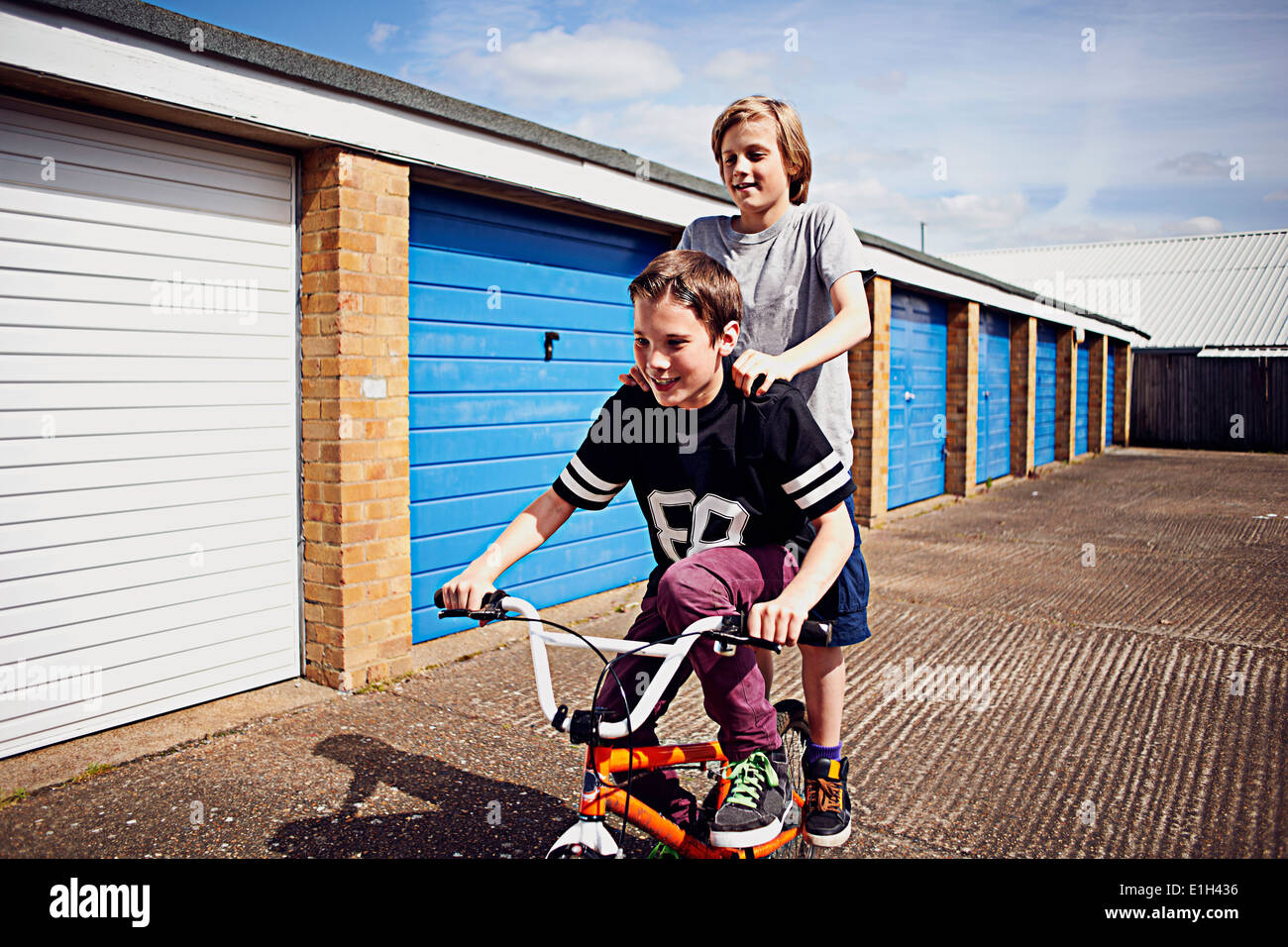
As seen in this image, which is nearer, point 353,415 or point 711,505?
point 711,505

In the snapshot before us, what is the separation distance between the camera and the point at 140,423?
14.0 ft

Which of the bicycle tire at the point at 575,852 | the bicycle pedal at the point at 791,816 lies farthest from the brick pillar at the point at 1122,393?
the bicycle tire at the point at 575,852

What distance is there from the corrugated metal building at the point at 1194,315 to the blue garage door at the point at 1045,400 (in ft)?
20.8

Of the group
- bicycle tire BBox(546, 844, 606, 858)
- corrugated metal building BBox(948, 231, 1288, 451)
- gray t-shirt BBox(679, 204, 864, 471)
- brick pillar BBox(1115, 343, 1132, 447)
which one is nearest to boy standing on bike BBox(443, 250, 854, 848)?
bicycle tire BBox(546, 844, 606, 858)

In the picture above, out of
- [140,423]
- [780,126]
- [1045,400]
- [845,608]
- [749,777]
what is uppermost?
[1045,400]

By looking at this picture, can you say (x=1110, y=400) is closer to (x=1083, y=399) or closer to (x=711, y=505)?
(x=1083, y=399)

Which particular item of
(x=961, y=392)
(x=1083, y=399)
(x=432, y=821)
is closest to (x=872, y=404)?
(x=961, y=392)

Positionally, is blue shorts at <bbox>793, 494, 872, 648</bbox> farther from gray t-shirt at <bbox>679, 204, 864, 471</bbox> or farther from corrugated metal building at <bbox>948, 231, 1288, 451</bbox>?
corrugated metal building at <bbox>948, 231, 1288, 451</bbox>

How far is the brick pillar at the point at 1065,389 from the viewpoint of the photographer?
1950cm

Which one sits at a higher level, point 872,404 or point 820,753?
point 872,404

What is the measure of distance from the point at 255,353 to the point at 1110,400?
965 inches

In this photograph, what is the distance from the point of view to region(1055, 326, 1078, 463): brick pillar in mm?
19500

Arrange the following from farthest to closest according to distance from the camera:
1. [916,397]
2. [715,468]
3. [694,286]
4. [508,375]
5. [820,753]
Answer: [916,397], [508,375], [820,753], [715,468], [694,286]

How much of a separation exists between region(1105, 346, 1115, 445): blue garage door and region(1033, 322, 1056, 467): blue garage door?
5.07 m
